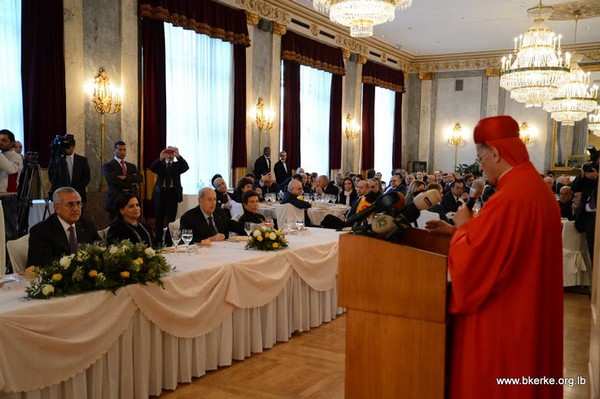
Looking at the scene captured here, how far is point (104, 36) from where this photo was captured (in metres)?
8.93

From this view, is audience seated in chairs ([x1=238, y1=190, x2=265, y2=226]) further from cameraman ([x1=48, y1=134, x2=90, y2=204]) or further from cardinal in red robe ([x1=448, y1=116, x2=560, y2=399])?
cardinal in red robe ([x1=448, y1=116, x2=560, y2=399])

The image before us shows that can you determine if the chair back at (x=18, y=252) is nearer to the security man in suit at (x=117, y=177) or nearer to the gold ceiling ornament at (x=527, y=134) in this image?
the security man in suit at (x=117, y=177)

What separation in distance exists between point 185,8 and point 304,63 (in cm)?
424

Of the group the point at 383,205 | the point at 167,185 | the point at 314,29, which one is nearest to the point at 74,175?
the point at 167,185

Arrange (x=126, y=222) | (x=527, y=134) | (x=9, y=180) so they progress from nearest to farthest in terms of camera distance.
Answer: (x=126, y=222), (x=9, y=180), (x=527, y=134)

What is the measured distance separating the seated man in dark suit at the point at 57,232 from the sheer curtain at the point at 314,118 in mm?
10705

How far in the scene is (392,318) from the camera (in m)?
2.46

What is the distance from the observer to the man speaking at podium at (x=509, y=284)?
2.25 metres

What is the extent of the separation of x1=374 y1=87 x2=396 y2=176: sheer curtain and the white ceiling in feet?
5.36

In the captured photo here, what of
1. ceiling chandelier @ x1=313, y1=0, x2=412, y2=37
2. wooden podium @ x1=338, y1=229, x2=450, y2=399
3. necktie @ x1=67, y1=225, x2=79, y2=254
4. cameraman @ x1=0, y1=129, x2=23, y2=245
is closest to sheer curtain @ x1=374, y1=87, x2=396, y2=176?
ceiling chandelier @ x1=313, y1=0, x2=412, y2=37

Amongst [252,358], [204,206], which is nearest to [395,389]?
[252,358]

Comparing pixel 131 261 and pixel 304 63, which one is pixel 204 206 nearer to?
pixel 131 261

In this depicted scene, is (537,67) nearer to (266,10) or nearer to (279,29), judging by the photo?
(279,29)

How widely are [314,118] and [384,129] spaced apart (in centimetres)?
467
